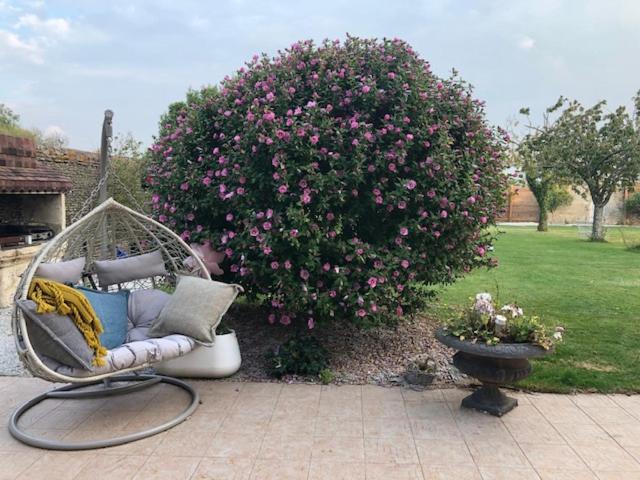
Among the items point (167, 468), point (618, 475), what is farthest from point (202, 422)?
point (618, 475)

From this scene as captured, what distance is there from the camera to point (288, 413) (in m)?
3.45

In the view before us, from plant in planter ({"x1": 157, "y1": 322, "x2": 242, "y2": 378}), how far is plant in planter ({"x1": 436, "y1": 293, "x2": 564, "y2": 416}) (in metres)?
1.58

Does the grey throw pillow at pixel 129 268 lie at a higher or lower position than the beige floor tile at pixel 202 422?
higher

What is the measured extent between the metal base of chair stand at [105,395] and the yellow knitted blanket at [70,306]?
485 mm

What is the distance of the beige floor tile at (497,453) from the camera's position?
9.11 feet

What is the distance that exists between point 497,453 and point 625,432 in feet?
3.08

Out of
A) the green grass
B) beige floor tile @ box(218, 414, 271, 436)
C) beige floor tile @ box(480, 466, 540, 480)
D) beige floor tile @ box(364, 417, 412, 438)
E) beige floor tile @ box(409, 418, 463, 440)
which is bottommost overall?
beige floor tile @ box(218, 414, 271, 436)

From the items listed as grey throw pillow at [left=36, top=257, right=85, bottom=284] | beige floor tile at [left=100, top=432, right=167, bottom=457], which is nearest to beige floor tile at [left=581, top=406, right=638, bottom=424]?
beige floor tile at [left=100, top=432, right=167, bottom=457]

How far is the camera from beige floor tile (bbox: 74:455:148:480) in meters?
2.65

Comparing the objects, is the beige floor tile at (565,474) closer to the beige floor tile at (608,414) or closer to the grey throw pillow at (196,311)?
the beige floor tile at (608,414)

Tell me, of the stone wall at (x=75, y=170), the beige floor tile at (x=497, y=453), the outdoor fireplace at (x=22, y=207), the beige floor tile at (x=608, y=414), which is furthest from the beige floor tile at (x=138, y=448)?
the stone wall at (x=75, y=170)

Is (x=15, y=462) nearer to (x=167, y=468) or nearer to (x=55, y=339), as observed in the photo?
(x=55, y=339)

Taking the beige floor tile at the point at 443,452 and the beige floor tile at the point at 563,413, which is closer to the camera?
the beige floor tile at the point at 443,452

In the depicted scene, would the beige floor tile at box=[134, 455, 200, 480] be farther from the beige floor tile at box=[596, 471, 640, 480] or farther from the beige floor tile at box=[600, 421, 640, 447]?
the beige floor tile at box=[600, 421, 640, 447]
